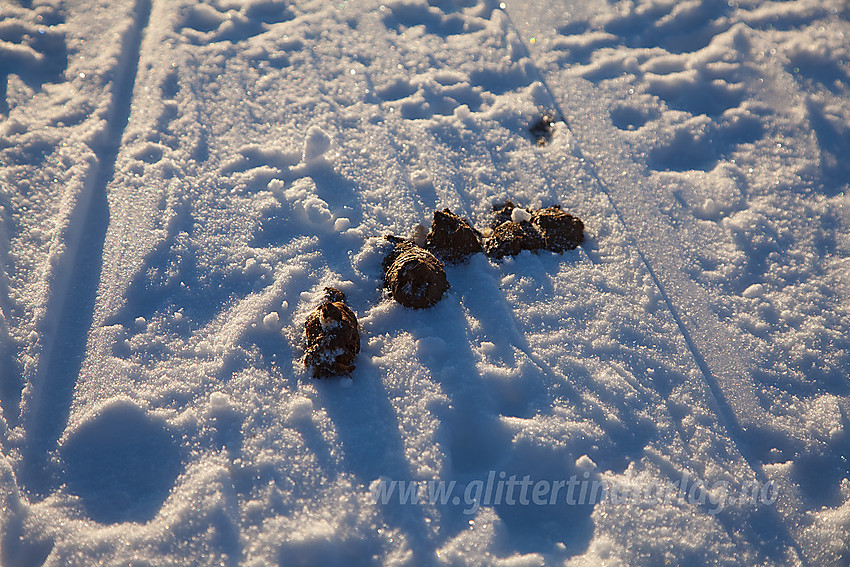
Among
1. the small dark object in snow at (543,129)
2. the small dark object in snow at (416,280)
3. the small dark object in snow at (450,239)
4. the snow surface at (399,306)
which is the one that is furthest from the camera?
the small dark object in snow at (543,129)

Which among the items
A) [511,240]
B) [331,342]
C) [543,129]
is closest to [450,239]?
[511,240]

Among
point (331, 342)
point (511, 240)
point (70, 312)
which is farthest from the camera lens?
point (511, 240)

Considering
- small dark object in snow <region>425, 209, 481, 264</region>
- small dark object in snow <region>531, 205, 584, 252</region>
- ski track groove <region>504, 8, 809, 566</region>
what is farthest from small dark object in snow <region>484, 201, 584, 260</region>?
ski track groove <region>504, 8, 809, 566</region>

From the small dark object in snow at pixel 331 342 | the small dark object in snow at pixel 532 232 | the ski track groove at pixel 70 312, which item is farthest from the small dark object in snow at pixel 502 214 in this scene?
the ski track groove at pixel 70 312

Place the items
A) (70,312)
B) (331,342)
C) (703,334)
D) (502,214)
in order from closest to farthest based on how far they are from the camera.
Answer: (331,342), (70,312), (703,334), (502,214)

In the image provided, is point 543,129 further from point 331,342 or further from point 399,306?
point 331,342

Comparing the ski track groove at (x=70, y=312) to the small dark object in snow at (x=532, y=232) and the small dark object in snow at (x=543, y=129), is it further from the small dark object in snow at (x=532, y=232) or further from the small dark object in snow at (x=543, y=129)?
the small dark object in snow at (x=543, y=129)

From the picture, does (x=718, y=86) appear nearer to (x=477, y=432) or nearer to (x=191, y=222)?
(x=477, y=432)
